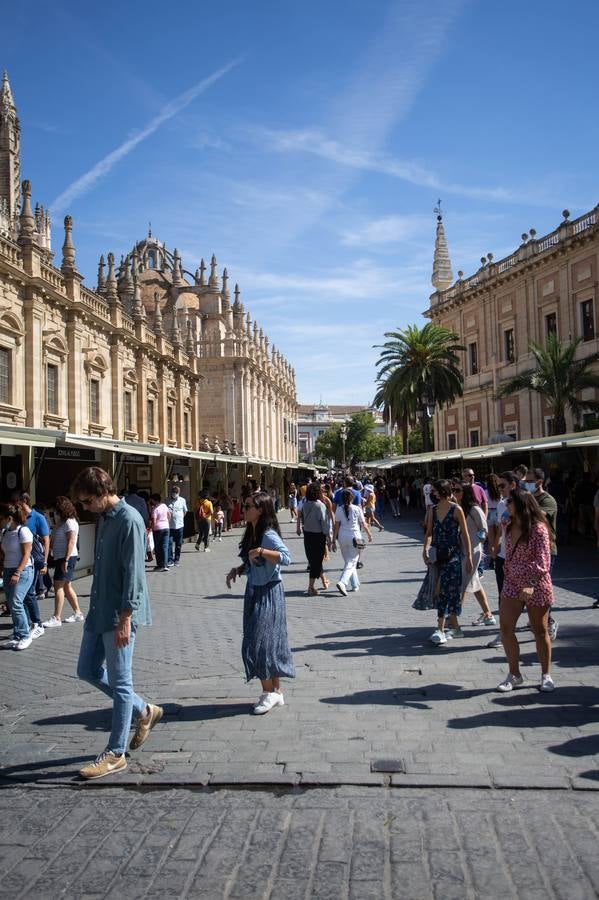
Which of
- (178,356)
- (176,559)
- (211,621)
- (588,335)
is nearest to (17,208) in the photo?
(178,356)

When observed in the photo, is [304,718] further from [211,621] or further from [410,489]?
[410,489]

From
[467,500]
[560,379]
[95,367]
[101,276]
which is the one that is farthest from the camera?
[101,276]

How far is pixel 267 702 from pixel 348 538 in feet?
21.4

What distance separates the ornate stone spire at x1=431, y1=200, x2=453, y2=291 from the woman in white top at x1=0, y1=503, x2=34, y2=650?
154ft

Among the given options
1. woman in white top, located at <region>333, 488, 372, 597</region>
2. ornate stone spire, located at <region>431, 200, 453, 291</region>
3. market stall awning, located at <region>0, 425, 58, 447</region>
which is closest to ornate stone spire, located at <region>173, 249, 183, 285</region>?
ornate stone spire, located at <region>431, 200, 453, 291</region>

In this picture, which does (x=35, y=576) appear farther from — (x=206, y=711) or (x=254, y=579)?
(x=254, y=579)

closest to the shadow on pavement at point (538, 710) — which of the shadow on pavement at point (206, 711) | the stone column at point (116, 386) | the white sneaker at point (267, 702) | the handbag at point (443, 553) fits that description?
the white sneaker at point (267, 702)

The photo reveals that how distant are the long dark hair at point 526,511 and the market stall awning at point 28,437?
26.9 ft

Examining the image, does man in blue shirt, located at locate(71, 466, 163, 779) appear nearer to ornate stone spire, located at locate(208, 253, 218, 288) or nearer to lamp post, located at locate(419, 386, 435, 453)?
lamp post, located at locate(419, 386, 435, 453)

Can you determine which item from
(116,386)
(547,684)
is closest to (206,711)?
(547,684)

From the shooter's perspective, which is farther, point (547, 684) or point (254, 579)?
point (547, 684)

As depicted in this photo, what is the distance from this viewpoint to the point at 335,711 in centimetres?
577

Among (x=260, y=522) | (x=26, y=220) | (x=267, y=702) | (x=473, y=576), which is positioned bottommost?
(x=267, y=702)

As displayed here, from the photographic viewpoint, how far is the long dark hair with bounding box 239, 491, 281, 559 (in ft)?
19.8
